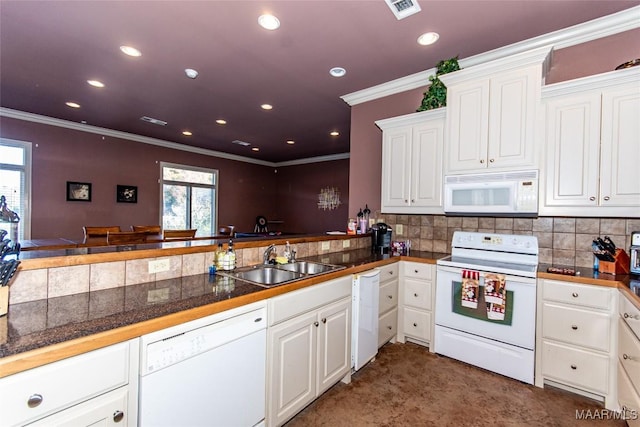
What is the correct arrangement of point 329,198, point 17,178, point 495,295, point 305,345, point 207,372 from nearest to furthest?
point 207,372 < point 305,345 < point 495,295 < point 17,178 < point 329,198

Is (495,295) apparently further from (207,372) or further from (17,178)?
(17,178)

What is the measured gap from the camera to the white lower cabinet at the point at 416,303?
8.71ft

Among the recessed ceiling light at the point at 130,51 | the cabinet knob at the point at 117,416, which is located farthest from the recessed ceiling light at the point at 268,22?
the cabinet knob at the point at 117,416

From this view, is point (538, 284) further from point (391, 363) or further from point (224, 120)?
point (224, 120)

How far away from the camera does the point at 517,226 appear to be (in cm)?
267

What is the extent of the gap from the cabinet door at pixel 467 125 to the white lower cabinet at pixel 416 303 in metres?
1.01

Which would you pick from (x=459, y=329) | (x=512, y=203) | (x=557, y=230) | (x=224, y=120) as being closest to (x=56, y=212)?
(x=224, y=120)

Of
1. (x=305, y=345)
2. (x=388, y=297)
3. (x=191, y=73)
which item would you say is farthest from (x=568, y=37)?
(x=191, y=73)

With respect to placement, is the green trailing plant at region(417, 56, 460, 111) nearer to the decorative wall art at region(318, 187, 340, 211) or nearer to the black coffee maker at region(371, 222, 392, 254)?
the black coffee maker at region(371, 222, 392, 254)

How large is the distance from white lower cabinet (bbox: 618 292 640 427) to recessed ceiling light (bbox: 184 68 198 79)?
3972mm

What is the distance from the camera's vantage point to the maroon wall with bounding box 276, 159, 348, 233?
732cm

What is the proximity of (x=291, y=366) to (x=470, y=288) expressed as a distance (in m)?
1.59

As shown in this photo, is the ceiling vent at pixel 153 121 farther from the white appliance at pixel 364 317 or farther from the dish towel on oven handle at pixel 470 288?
the dish towel on oven handle at pixel 470 288

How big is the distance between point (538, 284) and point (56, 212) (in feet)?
22.5
